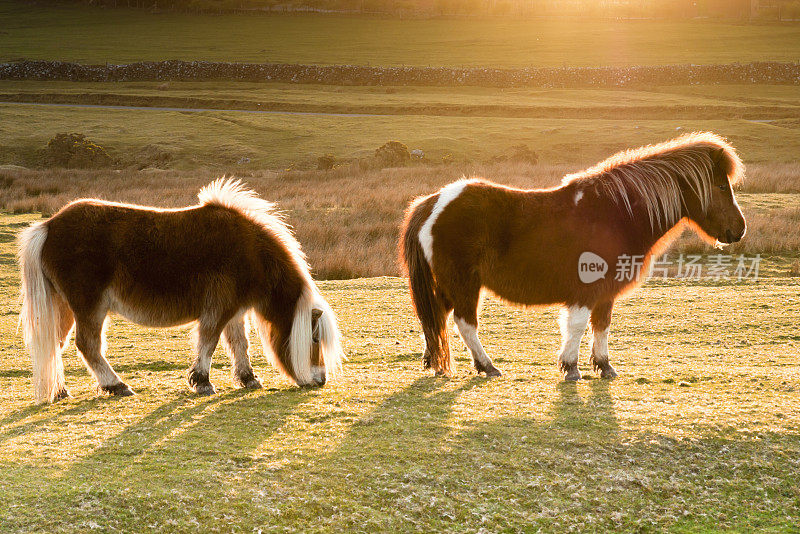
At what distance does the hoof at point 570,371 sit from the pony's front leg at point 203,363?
3.26m

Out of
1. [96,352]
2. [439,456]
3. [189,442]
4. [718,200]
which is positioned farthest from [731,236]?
[96,352]

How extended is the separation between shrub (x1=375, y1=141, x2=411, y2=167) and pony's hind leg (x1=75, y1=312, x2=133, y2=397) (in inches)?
1213

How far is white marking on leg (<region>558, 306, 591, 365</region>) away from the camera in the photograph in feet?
24.0

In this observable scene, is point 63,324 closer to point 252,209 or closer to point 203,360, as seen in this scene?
point 203,360

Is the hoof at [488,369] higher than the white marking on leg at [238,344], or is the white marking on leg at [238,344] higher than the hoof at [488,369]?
the white marking on leg at [238,344]

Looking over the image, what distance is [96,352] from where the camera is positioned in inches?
270

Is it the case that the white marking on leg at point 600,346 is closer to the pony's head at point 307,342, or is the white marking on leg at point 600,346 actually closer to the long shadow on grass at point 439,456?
the long shadow on grass at point 439,456

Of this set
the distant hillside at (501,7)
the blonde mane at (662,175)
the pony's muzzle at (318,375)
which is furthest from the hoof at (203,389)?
the distant hillside at (501,7)

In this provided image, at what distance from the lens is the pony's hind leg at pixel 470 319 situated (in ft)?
24.3

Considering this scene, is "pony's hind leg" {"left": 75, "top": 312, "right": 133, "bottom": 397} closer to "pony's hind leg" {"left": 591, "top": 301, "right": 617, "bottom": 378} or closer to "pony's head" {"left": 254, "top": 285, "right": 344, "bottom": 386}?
"pony's head" {"left": 254, "top": 285, "right": 344, "bottom": 386}

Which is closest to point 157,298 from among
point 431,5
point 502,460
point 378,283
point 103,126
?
point 502,460

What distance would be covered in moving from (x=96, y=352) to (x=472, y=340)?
136 inches

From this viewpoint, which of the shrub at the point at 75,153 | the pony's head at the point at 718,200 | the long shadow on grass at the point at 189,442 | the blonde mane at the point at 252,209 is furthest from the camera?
the shrub at the point at 75,153

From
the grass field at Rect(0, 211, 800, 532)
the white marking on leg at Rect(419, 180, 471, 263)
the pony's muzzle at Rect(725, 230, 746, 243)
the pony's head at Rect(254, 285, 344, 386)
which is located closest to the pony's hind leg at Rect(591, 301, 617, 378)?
the grass field at Rect(0, 211, 800, 532)
